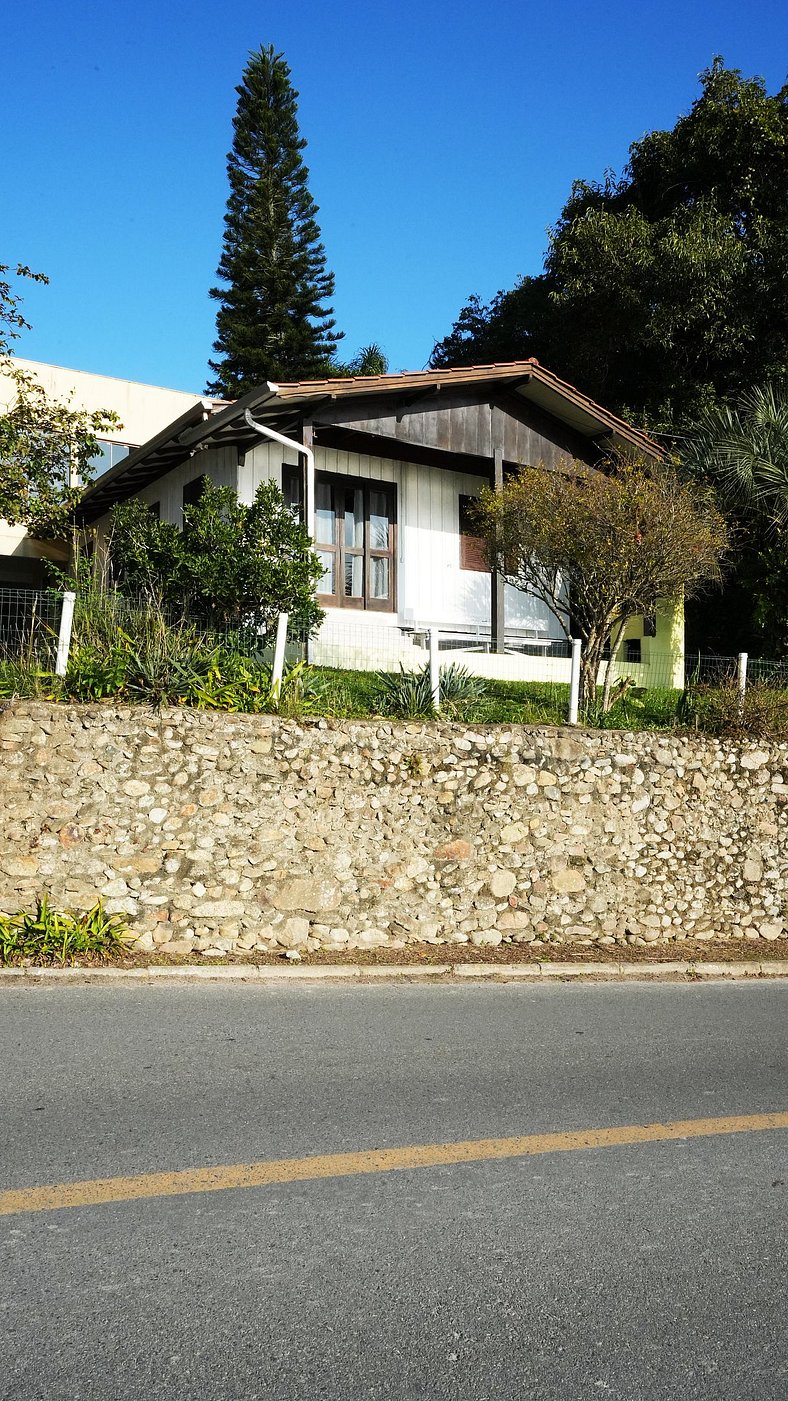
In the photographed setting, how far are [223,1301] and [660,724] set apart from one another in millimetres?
10274

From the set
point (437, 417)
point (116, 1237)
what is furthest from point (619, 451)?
point (116, 1237)

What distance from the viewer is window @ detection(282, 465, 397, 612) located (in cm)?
Answer: 1788

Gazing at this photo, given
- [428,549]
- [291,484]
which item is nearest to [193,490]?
[291,484]

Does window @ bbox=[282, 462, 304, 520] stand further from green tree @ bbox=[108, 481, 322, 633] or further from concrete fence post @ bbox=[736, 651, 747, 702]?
concrete fence post @ bbox=[736, 651, 747, 702]

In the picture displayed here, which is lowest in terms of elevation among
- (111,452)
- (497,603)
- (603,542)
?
(497,603)

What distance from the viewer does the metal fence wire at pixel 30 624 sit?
1019 centimetres

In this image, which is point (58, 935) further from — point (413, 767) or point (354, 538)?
point (354, 538)

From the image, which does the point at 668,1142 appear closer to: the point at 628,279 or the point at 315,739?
the point at 315,739

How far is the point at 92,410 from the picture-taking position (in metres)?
32.3

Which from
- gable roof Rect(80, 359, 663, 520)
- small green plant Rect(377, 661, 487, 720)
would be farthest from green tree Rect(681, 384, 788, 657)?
small green plant Rect(377, 661, 487, 720)

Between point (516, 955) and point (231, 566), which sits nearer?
point (516, 955)

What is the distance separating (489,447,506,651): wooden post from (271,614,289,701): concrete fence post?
7.02 m

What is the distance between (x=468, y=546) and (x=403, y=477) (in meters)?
1.75

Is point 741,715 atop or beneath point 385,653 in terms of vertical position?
beneath
